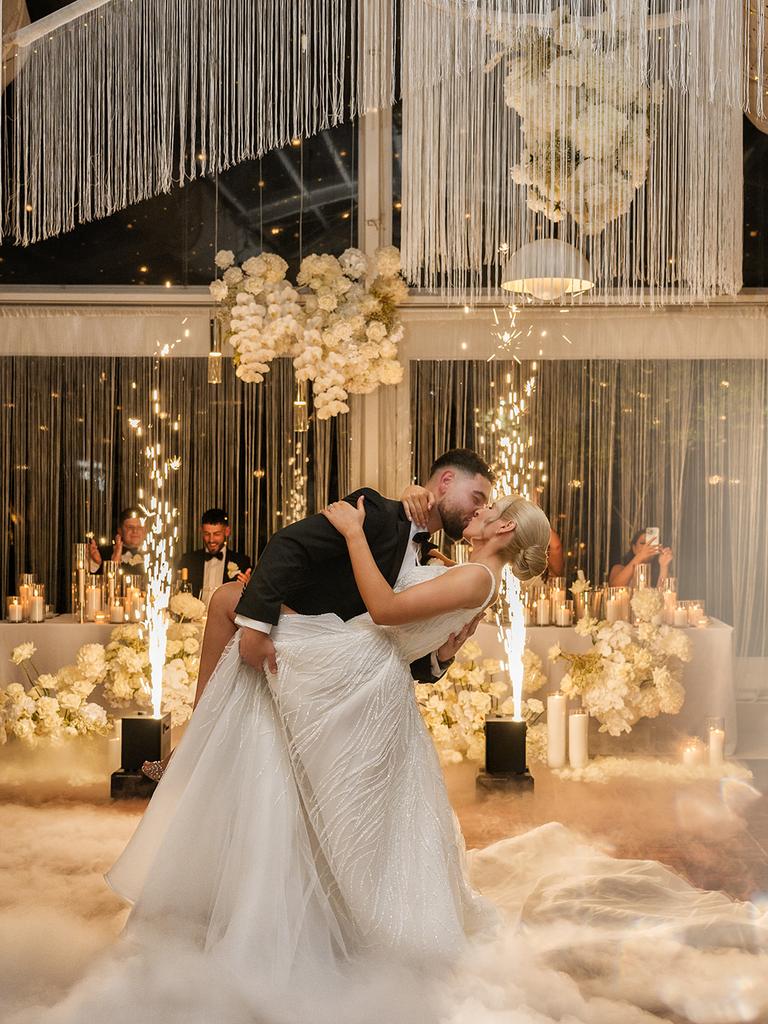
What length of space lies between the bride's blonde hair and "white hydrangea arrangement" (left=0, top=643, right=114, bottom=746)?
2749mm

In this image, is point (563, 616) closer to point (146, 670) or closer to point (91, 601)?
point (146, 670)

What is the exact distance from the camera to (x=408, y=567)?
3.01 metres

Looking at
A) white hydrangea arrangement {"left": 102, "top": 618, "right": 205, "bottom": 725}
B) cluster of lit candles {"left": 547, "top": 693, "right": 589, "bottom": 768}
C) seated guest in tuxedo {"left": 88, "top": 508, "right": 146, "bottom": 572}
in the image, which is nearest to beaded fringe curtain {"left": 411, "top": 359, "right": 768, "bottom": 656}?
cluster of lit candles {"left": 547, "top": 693, "right": 589, "bottom": 768}

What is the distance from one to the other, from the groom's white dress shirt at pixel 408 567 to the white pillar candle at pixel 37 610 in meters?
3.01

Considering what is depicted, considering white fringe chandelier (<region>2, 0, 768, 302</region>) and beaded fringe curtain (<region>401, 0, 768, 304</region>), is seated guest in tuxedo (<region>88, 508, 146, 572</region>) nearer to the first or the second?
white fringe chandelier (<region>2, 0, 768, 302</region>)

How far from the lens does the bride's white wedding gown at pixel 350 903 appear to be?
8.36 feet

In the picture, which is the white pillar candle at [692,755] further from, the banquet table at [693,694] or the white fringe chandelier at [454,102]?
the white fringe chandelier at [454,102]

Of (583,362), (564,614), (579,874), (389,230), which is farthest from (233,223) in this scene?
(579,874)

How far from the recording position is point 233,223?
623 centimetres

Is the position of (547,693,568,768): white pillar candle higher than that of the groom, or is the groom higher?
the groom

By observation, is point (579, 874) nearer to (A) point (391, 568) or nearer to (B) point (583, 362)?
(A) point (391, 568)

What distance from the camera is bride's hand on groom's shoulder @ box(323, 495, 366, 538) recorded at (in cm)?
280

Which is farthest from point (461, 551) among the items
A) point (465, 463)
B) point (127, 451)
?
point (465, 463)

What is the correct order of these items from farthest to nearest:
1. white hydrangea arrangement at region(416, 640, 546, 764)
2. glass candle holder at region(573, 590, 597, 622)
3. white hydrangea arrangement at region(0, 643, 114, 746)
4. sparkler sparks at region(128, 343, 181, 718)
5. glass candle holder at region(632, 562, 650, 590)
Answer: sparkler sparks at region(128, 343, 181, 718)
glass candle holder at region(632, 562, 650, 590)
glass candle holder at region(573, 590, 597, 622)
white hydrangea arrangement at region(416, 640, 546, 764)
white hydrangea arrangement at region(0, 643, 114, 746)
